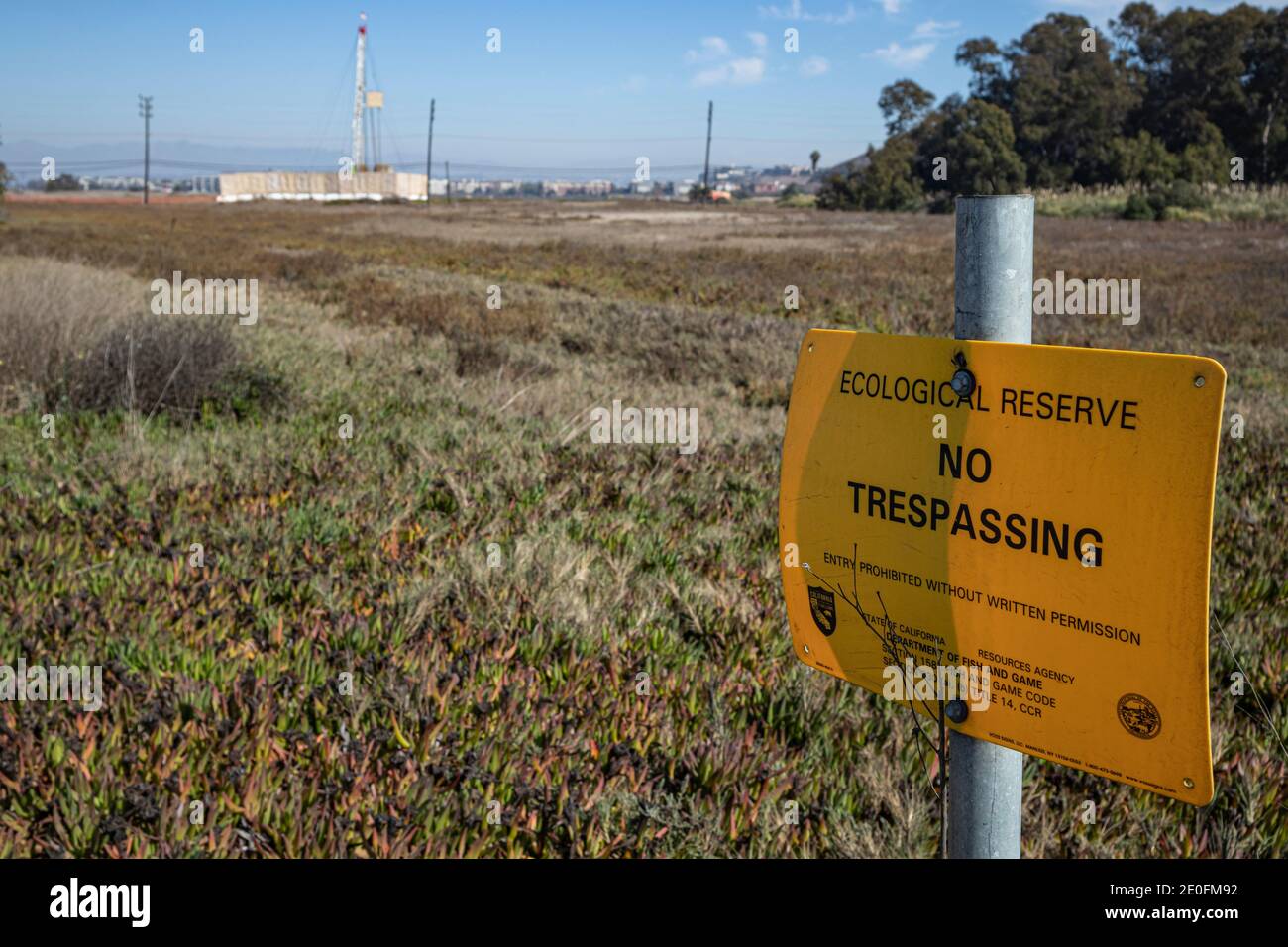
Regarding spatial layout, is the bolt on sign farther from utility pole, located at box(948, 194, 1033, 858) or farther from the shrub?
the shrub

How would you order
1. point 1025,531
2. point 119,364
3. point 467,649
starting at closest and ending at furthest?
point 1025,531
point 467,649
point 119,364

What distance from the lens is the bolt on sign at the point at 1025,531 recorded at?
1.42 metres

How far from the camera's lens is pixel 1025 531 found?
5.10 feet

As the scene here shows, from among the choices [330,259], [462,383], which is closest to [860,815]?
[462,383]

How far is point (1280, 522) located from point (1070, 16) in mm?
91334

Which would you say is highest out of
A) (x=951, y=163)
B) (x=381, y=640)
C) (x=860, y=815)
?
(x=951, y=163)

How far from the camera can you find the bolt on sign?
1416mm

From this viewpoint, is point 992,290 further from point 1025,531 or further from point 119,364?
point 119,364

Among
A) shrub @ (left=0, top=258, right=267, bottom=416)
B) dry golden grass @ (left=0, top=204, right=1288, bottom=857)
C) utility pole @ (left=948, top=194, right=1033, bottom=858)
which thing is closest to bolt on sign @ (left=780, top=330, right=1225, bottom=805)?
utility pole @ (left=948, top=194, right=1033, bottom=858)

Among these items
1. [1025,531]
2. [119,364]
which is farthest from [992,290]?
[119,364]

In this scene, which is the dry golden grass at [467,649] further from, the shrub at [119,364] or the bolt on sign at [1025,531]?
the bolt on sign at [1025,531]

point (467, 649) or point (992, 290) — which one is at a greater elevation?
point (992, 290)
